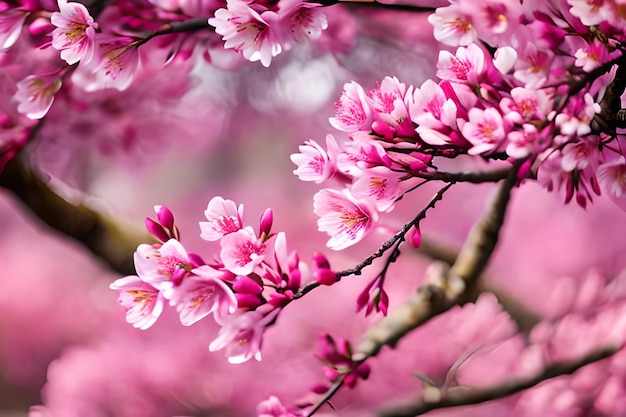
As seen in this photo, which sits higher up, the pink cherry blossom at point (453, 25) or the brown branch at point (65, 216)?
the pink cherry blossom at point (453, 25)

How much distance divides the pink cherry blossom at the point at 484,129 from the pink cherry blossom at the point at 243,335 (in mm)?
326

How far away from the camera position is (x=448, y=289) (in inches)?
35.5

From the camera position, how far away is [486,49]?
33.3 inches

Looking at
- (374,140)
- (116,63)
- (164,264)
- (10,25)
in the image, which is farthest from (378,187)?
(10,25)

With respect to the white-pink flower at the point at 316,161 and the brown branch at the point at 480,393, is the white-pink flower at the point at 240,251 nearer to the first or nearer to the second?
the white-pink flower at the point at 316,161

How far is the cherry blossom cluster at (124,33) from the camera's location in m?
0.86

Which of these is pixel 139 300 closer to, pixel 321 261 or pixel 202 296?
pixel 202 296

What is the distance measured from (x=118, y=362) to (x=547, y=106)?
646 mm

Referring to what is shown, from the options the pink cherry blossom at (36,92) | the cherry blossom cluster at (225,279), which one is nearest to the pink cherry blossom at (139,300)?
the cherry blossom cluster at (225,279)

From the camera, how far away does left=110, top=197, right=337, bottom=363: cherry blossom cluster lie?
815 mm

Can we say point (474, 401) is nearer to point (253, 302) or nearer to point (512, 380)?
point (512, 380)

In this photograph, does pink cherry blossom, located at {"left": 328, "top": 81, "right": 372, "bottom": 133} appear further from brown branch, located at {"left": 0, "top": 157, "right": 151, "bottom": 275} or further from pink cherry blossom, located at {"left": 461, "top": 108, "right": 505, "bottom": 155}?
brown branch, located at {"left": 0, "top": 157, "right": 151, "bottom": 275}

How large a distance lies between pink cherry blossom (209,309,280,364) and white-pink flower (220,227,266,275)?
2.6 inches

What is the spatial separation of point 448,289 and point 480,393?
143mm
